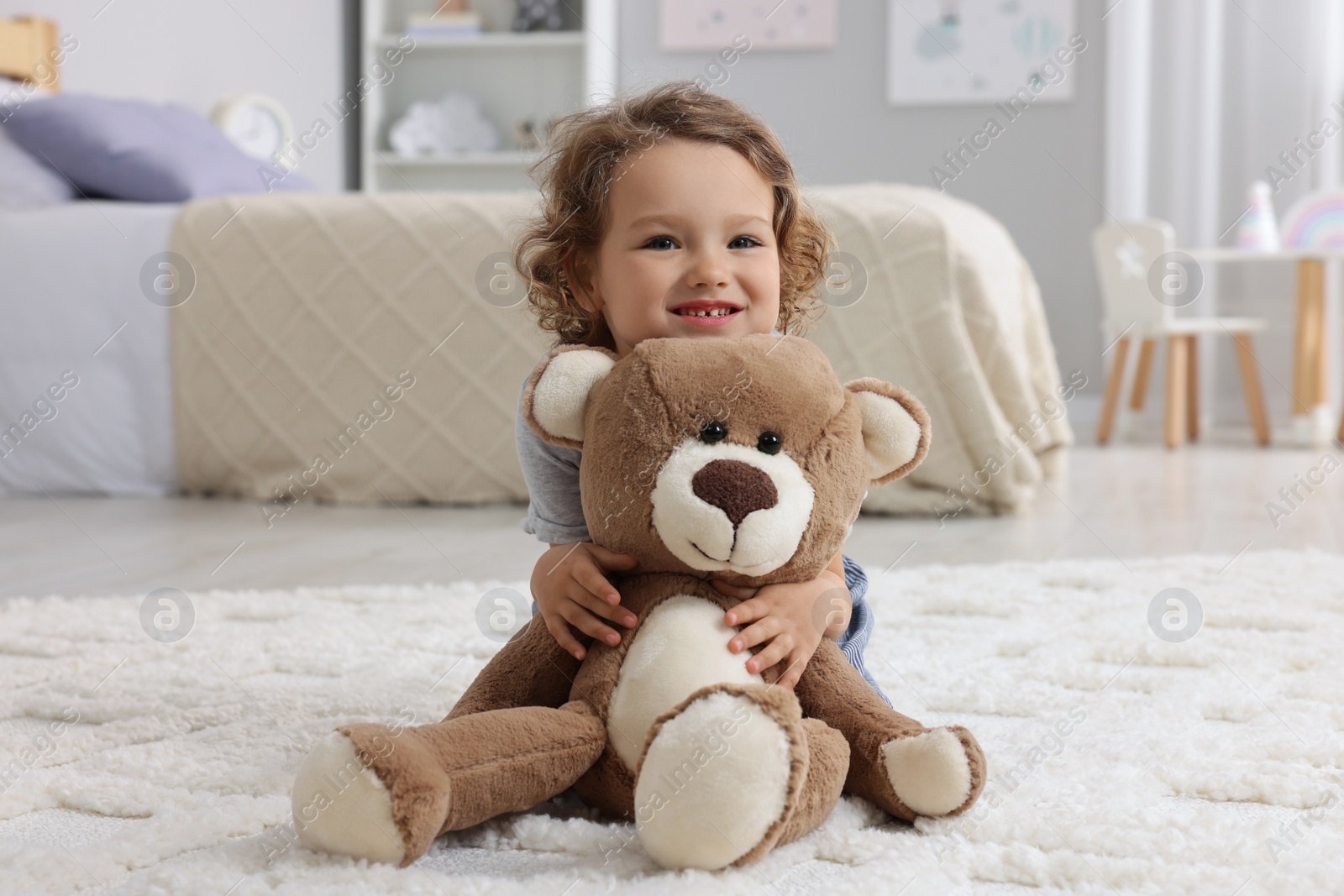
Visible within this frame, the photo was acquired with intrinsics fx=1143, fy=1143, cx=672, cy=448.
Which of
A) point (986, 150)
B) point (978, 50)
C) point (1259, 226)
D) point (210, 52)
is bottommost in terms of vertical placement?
point (1259, 226)

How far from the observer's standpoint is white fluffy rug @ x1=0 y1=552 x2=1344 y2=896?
0.55 meters

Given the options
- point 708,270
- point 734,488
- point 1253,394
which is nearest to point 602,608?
point 734,488

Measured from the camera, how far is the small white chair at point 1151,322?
10.3 ft

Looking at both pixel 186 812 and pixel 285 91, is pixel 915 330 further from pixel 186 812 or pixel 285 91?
pixel 285 91

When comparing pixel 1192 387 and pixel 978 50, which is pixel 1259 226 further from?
pixel 978 50

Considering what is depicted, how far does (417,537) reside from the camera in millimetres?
1682

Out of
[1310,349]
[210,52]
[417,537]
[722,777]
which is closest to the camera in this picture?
[722,777]

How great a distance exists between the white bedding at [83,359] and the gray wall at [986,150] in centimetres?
239

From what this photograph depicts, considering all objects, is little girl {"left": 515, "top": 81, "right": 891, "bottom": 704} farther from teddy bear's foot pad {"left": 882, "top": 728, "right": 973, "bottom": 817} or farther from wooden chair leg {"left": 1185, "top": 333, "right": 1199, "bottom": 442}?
wooden chair leg {"left": 1185, "top": 333, "right": 1199, "bottom": 442}

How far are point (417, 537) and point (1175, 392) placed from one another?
2.34 m

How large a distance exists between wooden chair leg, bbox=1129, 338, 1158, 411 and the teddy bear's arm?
313 centimetres

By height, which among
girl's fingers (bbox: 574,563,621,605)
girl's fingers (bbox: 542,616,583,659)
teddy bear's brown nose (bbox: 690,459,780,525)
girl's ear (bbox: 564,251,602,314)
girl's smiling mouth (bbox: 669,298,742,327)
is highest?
girl's ear (bbox: 564,251,602,314)

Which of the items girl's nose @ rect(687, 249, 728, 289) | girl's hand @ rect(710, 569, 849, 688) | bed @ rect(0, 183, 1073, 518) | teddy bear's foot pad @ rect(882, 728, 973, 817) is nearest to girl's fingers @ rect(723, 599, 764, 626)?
girl's hand @ rect(710, 569, 849, 688)

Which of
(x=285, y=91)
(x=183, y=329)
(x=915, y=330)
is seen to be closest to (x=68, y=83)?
(x=285, y=91)
